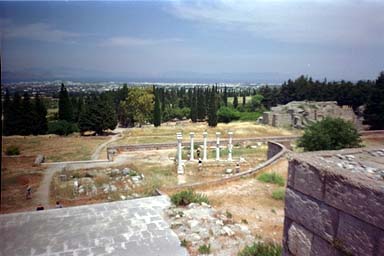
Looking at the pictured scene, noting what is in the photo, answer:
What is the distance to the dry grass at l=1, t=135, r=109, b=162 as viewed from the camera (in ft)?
57.1

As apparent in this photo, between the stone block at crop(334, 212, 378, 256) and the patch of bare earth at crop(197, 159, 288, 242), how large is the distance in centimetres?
337

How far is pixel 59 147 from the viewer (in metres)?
20.0

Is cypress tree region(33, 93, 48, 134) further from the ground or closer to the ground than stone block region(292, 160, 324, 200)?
closer to the ground

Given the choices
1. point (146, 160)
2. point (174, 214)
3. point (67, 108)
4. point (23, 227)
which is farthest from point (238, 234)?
point (67, 108)

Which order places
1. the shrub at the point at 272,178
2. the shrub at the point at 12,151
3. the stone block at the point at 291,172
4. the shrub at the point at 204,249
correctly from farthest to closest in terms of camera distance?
the shrub at the point at 12,151 < the shrub at the point at 272,178 < the shrub at the point at 204,249 < the stone block at the point at 291,172

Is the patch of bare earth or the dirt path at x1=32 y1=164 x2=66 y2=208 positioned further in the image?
the dirt path at x1=32 y1=164 x2=66 y2=208

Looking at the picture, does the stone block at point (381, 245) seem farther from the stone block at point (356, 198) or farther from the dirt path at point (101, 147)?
the dirt path at point (101, 147)

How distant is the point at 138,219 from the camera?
19.9 ft

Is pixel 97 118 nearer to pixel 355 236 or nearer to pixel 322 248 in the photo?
pixel 322 248

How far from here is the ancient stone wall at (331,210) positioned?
2.13m

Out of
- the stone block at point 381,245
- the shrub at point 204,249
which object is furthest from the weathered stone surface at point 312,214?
the shrub at point 204,249

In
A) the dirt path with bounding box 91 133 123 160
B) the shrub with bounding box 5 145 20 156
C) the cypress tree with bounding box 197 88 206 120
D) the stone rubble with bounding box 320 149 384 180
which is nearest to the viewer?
the stone rubble with bounding box 320 149 384 180

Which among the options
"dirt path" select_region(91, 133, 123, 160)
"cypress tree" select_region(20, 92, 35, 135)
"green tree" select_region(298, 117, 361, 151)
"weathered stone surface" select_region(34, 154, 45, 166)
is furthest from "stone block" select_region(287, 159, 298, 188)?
"cypress tree" select_region(20, 92, 35, 135)

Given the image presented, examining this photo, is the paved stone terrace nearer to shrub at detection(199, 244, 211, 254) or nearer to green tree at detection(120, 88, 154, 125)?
shrub at detection(199, 244, 211, 254)
